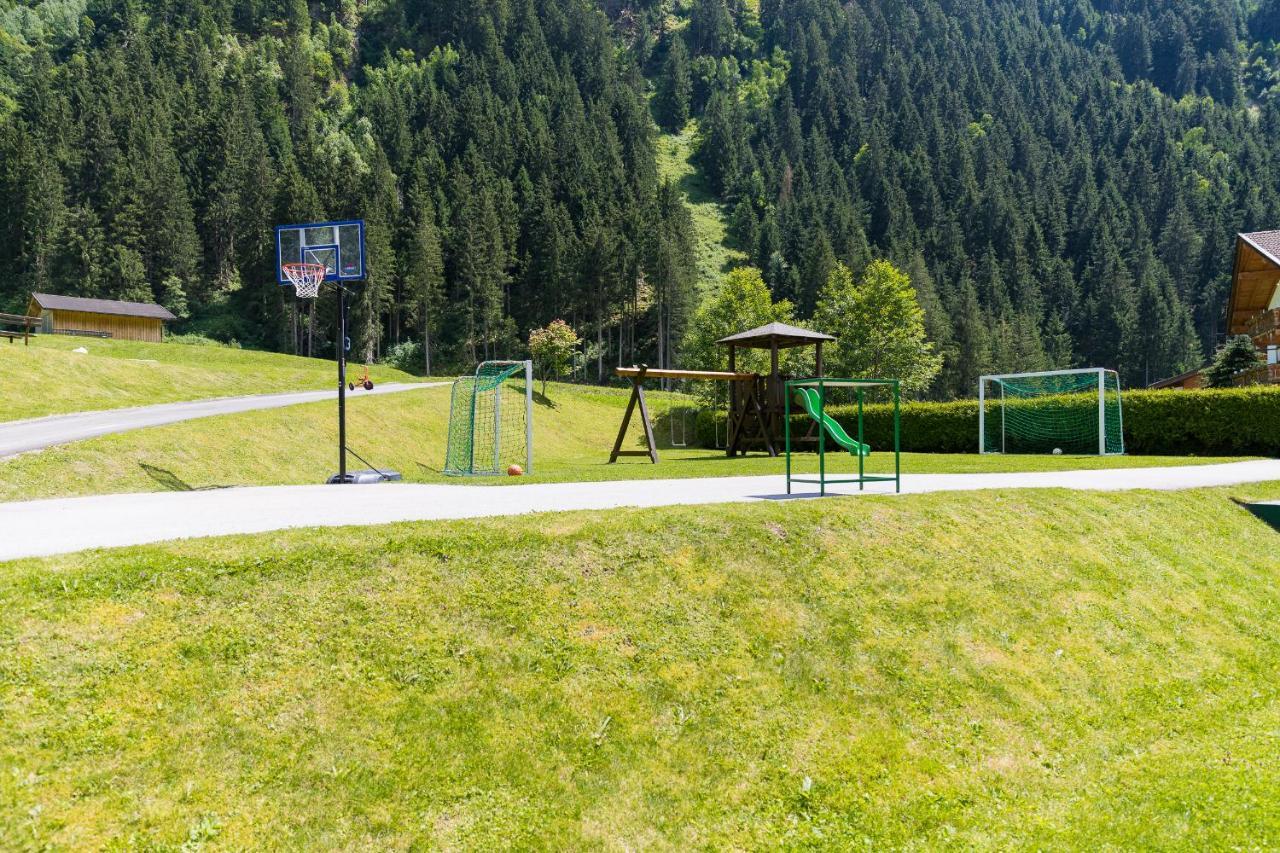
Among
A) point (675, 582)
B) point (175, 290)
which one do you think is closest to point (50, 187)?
point (175, 290)

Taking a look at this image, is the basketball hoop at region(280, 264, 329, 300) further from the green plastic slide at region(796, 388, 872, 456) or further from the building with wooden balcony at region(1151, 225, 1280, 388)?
the building with wooden balcony at region(1151, 225, 1280, 388)

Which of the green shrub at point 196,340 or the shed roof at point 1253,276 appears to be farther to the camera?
the green shrub at point 196,340

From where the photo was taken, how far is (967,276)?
316ft

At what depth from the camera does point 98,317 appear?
52.9 metres

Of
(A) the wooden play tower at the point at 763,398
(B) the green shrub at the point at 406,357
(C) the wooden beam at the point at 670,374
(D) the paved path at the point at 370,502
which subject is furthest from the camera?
(B) the green shrub at the point at 406,357

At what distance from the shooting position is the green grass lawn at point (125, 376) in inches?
960

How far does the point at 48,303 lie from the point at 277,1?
109802mm

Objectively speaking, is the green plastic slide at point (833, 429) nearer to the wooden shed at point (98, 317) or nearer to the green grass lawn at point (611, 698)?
the green grass lawn at point (611, 698)

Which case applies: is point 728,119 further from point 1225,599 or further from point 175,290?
point 1225,599

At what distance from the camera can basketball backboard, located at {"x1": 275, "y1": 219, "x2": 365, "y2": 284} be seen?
16.9m

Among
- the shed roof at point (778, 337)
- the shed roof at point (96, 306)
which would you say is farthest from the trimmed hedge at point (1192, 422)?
the shed roof at point (96, 306)

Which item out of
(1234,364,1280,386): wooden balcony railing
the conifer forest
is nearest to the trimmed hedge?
(1234,364,1280,386): wooden balcony railing

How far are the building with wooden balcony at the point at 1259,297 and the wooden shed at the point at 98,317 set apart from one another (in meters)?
65.4

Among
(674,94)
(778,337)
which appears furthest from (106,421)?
(674,94)
